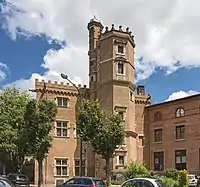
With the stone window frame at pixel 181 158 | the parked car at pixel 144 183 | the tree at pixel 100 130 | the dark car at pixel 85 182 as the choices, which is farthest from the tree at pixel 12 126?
the parked car at pixel 144 183

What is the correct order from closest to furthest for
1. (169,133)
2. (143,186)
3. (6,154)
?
(143,186) < (6,154) < (169,133)

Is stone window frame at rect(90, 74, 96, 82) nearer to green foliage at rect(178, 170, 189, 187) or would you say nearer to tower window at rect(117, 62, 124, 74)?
tower window at rect(117, 62, 124, 74)

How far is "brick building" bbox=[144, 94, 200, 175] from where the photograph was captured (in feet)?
179

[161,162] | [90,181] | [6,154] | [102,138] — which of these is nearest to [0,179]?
[90,181]

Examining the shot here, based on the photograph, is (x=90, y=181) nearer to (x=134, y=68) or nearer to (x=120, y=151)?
(x=120, y=151)

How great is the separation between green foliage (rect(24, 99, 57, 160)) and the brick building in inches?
825

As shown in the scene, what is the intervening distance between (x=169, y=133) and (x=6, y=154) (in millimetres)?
21468

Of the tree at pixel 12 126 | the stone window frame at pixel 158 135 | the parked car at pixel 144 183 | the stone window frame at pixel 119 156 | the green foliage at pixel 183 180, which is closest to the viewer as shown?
the parked car at pixel 144 183

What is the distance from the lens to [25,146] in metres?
42.3

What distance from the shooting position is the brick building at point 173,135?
179 feet

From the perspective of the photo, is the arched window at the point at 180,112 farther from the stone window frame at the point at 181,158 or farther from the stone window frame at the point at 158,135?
the stone window frame at the point at 181,158

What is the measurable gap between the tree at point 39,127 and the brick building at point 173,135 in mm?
20932

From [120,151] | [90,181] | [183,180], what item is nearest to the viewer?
[90,181]

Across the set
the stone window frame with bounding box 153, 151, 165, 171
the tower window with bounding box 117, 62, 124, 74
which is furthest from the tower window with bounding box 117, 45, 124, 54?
the stone window frame with bounding box 153, 151, 165, 171
